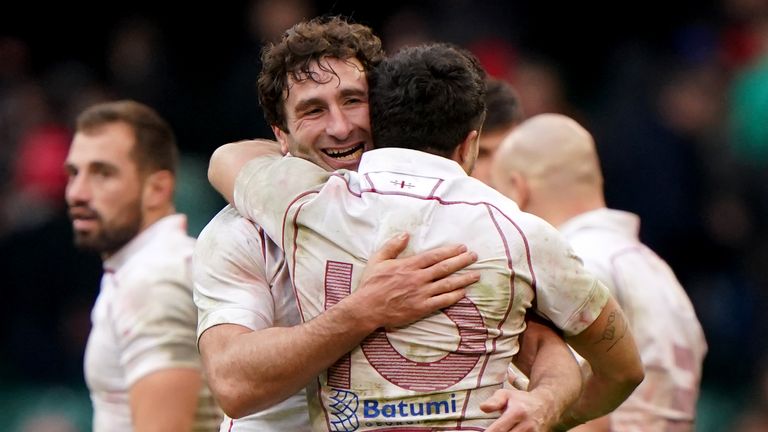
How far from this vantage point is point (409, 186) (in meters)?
3.41

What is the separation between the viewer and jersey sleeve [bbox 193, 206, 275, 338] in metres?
3.59

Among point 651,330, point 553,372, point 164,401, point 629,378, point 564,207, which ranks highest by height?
point 553,372

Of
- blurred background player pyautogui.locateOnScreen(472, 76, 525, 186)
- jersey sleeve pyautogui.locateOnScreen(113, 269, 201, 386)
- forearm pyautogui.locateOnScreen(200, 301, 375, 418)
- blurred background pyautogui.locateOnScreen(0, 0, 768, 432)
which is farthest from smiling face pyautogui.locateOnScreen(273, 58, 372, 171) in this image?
blurred background pyautogui.locateOnScreen(0, 0, 768, 432)

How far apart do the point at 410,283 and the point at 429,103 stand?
1.62 feet

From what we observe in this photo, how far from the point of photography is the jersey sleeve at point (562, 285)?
3.38 m

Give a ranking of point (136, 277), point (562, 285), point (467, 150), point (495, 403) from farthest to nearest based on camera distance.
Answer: point (136, 277) < point (467, 150) < point (562, 285) < point (495, 403)

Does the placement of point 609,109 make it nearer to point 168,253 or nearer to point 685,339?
point 685,339

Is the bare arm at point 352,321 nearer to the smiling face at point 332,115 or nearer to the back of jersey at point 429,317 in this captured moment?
the back of jersey at point 429,317

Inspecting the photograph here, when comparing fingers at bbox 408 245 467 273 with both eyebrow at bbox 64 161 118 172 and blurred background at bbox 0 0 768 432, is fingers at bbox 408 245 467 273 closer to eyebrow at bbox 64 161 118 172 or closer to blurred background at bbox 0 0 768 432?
eyebrow at bbox 64 161 118 172

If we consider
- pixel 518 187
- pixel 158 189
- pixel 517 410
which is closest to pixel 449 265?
pixel 517 410

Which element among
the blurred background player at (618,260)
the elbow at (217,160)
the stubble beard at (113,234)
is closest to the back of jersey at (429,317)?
the elbow at (217,160)

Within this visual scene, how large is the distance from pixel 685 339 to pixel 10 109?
649cm

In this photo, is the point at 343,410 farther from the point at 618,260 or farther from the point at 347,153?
the point at 618,260

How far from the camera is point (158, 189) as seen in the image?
5.77 meters
